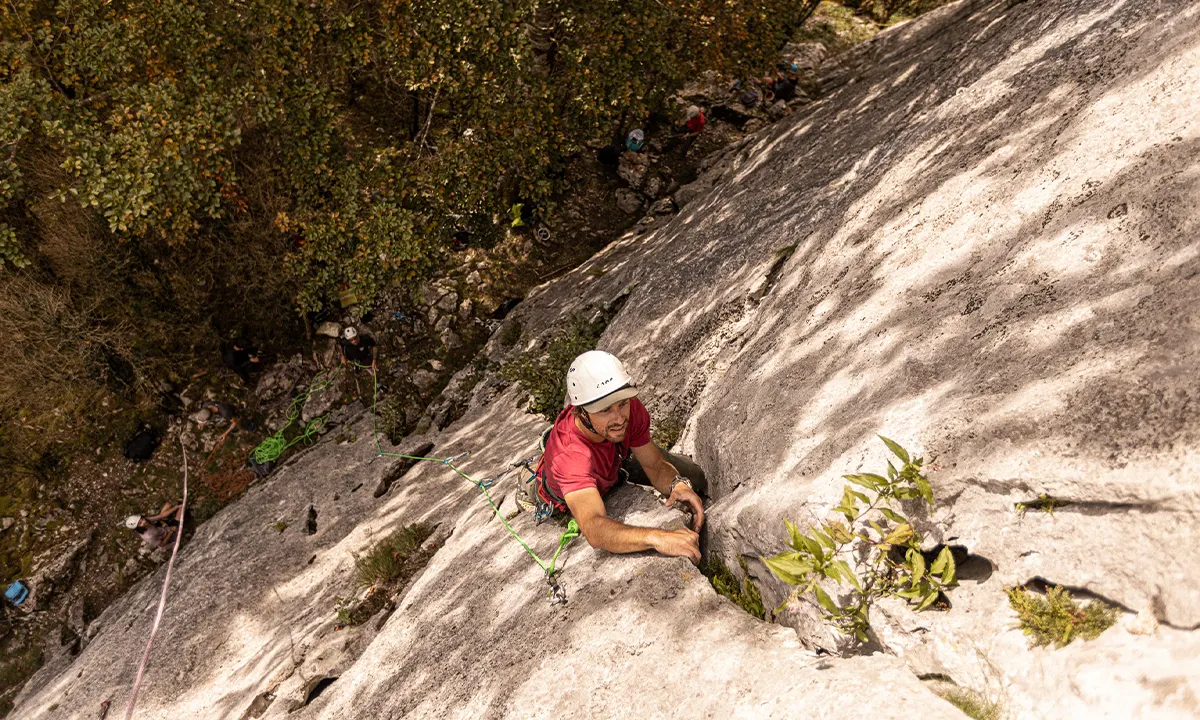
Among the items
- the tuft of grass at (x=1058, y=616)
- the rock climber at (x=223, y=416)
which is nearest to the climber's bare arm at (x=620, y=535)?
the tuft of grass at (x=1058, y=616)

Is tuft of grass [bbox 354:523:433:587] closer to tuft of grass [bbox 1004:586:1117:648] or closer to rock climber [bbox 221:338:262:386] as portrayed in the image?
tuft of grass [bbox 1004:586:1117:648]

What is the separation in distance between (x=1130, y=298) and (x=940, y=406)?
3.36ft

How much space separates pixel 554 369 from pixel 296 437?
9.24 metres

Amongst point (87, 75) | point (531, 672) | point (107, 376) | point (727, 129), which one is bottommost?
point (531, 672)

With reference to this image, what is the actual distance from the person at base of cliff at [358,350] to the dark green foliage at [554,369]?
6411 millimetres

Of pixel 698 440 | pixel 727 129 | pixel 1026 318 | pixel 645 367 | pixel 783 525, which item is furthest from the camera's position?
pixel 727 129

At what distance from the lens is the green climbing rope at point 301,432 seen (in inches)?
578

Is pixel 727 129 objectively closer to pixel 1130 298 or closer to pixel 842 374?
pixel 842 374

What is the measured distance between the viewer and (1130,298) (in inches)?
120

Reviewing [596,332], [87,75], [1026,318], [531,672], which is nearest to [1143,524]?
[1026,318]

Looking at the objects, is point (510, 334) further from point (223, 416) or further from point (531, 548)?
point (223, 416)

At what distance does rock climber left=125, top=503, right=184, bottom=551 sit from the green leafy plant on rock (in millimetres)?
15344

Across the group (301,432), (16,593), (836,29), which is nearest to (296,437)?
(301,432)

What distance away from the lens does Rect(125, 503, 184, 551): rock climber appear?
1442 centimetres
